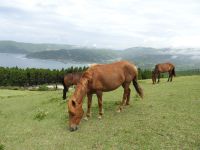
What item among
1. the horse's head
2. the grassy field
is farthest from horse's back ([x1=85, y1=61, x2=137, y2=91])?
the horse's head

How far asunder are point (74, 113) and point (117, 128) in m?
1.88

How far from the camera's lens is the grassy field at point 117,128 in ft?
36.3

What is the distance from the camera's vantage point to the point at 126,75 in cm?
1552

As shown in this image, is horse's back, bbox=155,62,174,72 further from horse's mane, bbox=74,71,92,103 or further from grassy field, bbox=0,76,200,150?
horse's mane, bbox=74,71,92,103

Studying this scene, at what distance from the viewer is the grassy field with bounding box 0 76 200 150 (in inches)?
435

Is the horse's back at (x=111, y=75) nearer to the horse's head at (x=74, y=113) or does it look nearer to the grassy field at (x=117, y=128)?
the grassy field at (x=117, y=128)

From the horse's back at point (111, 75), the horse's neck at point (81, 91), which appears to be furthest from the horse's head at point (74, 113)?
the horse's back at point (111, 75)

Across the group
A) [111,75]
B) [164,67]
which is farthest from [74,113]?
[164,67]

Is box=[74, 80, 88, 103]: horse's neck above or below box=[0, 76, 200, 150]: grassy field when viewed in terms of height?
above

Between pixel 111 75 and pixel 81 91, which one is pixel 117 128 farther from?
pixel 111 75

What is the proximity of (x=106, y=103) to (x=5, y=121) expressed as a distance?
18.7ft

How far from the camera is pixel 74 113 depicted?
12641 millimetres

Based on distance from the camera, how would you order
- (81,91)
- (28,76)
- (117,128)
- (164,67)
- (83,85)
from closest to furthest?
(117,128) → (81,91) → (83,85) → (164,67) → (28,76)

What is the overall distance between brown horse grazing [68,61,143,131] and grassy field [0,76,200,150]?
0.73m
